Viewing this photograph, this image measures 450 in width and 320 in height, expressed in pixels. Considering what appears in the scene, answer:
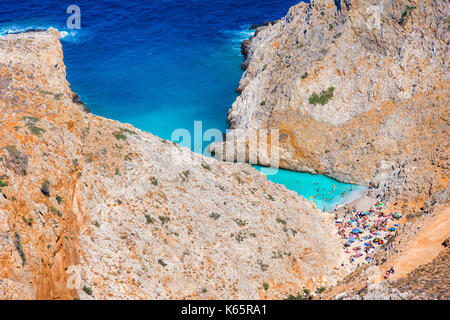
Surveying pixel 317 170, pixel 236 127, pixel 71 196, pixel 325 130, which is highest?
pixel 236 127

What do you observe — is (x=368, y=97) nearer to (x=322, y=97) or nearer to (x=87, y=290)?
(x=322, y=97)

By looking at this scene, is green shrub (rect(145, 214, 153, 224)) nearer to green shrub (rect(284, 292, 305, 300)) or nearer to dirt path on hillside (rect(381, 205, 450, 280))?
green shrub (rect(284, 292, 305, 300))

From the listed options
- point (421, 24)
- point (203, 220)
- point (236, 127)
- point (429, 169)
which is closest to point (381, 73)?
point (421, 24)

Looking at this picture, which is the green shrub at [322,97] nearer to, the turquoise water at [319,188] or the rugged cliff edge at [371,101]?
the rugged cliff edge at [371,101]

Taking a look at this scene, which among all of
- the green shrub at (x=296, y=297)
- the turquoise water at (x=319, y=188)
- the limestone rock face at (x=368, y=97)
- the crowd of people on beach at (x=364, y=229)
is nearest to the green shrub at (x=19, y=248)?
the green shrub at (x=296, y=297)

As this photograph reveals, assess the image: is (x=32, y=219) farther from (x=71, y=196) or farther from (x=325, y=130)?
(x=325, y=130)
